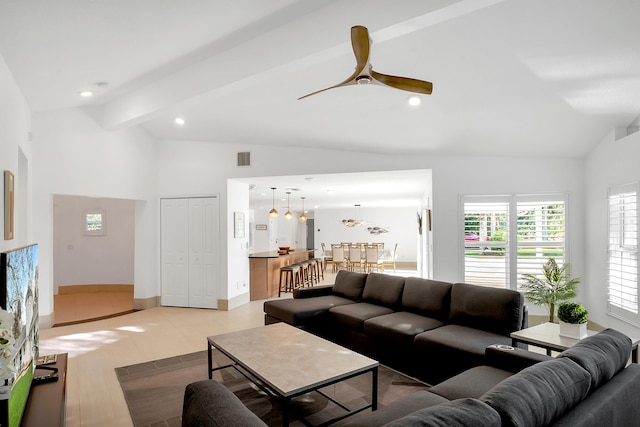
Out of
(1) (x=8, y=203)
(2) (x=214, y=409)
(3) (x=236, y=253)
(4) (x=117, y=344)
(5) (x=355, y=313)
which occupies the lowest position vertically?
(4) (x=117, y=344)

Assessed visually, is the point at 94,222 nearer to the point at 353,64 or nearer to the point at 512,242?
the point at 353,64

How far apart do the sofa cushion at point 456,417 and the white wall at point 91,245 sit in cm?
813

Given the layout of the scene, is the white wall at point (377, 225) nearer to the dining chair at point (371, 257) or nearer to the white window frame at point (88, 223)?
the dining chair at point (371, 257)

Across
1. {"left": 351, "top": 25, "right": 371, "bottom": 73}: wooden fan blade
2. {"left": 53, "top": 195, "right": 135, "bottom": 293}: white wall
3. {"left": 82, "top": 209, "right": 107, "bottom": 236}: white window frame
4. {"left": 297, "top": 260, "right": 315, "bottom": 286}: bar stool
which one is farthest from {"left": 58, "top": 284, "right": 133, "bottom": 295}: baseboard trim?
{"left": 351, "top": 25, "right": 371, "bottom": 73}: wooden fan blade

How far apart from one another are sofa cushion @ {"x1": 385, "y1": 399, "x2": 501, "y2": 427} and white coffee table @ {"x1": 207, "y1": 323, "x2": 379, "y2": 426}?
122 centimetres

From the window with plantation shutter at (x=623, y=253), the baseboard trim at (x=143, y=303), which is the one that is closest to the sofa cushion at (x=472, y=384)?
the window with plantation shutter at (x=623, y=253)

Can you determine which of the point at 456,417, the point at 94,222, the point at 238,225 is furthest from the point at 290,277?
the point at 456,417

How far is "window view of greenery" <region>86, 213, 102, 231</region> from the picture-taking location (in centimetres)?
821

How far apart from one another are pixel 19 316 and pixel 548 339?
3.57 metres

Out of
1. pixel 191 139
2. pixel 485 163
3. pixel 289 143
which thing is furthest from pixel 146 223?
pixel 485 163

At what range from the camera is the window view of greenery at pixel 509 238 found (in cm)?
529

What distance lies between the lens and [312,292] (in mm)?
5262

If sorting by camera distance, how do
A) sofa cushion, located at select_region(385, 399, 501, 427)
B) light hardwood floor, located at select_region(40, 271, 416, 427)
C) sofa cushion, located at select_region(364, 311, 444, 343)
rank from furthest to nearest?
sofa cushion, located at select_region(364, 311, 444, 343) → light hardwood floor, located at select_region(40, 271, 416, 427) → sofa cushion, located at select_region(385, 399, 501, 427)

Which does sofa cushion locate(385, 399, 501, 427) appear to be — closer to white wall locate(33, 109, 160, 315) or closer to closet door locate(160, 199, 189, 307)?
white wall locate(33, 109, 160, 315)
